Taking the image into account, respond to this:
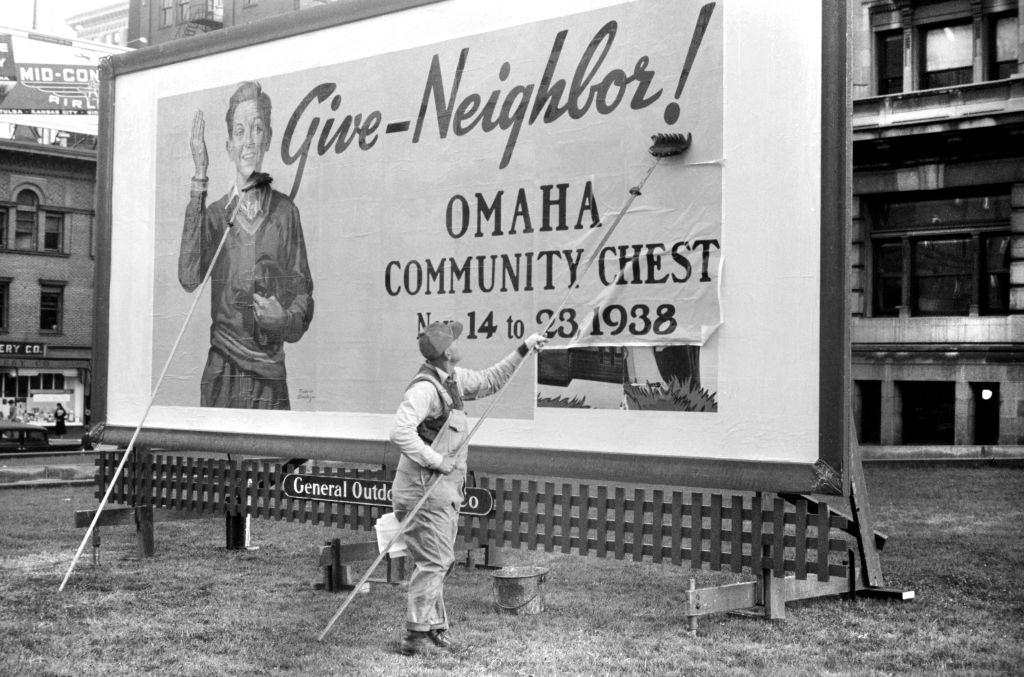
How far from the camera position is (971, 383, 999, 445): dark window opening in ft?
93.6

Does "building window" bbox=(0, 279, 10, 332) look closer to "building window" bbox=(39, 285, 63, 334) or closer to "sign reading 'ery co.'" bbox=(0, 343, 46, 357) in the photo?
"sign reading 'ery co.'" bbox=(0, 343, 46, 357)

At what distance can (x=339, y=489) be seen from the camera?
1045cm

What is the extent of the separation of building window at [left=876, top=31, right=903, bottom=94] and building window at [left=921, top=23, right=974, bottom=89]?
66cm

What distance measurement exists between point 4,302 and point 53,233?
141 inches

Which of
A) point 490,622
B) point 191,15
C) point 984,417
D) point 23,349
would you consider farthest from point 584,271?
point 191,15

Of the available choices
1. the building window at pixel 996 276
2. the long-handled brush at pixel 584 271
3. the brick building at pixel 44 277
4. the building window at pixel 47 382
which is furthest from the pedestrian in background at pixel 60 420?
the long-handled brush at pixel 584 271

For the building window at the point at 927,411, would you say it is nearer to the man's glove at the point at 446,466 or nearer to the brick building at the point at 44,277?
the man's glove at the point at 446,466

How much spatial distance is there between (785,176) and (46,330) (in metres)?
45.5

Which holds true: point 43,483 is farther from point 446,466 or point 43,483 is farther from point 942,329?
point 942,329

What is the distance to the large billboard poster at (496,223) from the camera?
8172mm

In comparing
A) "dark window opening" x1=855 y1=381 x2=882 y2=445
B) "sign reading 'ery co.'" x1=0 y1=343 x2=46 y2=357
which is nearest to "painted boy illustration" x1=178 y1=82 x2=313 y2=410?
"dark window opening" x1=855 y1=381 x2=882 y2=445

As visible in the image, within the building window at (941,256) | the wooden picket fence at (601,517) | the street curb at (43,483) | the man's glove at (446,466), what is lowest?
the street curb at (43,483)

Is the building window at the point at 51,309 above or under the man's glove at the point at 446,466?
above

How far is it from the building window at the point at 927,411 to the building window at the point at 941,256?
1829 mm
